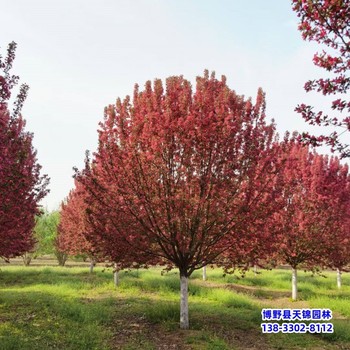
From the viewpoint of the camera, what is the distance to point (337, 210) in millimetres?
17828

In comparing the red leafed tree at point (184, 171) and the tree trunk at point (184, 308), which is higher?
the red leafed tree at point (184, 171)

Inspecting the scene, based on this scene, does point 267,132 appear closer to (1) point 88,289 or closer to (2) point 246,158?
(2) point 246,158

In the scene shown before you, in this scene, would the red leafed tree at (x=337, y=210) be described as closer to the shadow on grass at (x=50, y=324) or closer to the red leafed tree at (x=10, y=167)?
the shadow on grass at (x=50, y=324)

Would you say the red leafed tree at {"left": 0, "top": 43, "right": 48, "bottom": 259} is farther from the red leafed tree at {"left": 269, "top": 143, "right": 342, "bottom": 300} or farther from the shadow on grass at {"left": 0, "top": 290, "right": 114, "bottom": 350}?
the red leafed tree at {"left": 269, "top": 143, "right": 342, "bottom": 300}

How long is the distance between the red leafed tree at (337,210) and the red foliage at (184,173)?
8181 mm

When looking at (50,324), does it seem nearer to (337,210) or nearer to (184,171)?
(184,171)

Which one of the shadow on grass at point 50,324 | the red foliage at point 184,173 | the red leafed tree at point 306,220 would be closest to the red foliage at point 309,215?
the red leafed tree at point 306,220

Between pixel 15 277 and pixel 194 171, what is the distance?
2133 centimetres

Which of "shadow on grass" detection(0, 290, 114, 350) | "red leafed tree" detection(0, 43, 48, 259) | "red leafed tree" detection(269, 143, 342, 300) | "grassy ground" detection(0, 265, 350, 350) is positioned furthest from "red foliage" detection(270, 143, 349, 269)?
"red leafed tree" detection(0, 43, 48, 259)

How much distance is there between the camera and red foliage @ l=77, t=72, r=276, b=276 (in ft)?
31.4

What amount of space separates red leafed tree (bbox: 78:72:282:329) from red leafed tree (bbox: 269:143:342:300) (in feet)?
25.0

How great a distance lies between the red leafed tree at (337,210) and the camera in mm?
17391

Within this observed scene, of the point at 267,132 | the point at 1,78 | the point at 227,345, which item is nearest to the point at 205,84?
the point at 267,132

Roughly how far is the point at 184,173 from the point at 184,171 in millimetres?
108
